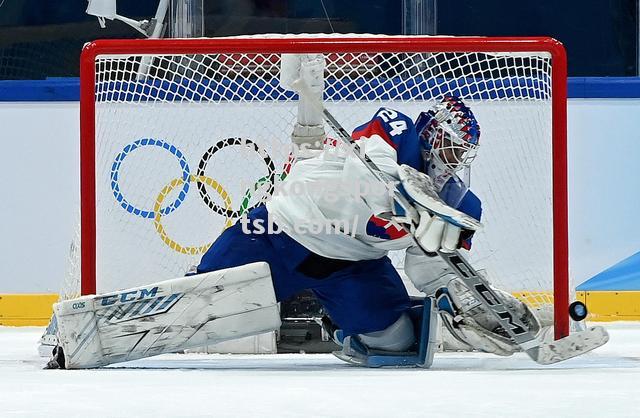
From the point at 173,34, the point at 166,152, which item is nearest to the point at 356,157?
the point at 166,152

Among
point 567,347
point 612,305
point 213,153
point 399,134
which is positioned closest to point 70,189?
point 213,153

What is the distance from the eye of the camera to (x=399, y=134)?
3.40m

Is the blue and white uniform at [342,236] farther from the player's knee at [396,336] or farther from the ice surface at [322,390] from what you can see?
the ice surface at [322,390]

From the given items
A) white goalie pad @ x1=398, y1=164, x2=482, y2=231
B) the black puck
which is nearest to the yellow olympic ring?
white goalie pad @ x1=398, y1=164, x2=482, y2=231

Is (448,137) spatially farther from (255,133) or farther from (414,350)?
(255,133)

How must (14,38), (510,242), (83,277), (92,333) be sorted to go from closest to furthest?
(92,333) → (83,277) → (510,242) → (14,38)

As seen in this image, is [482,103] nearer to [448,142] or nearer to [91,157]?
[448,142]

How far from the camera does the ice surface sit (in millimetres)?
2203

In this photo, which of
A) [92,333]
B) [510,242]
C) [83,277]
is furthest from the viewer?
[510,242]

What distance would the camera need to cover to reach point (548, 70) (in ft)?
12.7

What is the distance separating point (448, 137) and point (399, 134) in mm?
141

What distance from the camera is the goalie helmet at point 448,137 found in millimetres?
3445

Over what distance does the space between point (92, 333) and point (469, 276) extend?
98cm

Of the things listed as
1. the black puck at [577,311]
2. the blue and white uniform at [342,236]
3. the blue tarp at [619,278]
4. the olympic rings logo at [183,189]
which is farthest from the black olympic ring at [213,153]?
the blue tarp at [619,278]
